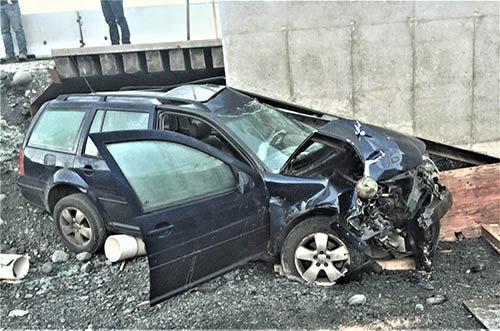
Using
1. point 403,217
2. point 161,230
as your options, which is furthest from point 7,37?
point 403,217

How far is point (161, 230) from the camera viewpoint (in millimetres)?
3502

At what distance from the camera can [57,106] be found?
5648 millimetres

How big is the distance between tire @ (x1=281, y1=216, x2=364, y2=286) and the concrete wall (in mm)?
2969

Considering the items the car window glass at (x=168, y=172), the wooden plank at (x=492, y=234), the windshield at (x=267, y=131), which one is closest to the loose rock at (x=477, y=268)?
the wooden plank at (x=492, y=234)

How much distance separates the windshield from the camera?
4.48 meters

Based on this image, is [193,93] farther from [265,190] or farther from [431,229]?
[431,229]

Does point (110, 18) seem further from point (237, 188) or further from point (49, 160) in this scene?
point (237, 188)

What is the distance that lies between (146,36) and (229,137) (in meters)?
6.42

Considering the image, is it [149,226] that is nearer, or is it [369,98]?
[149,226]

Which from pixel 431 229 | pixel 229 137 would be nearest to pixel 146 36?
pixel 229 137

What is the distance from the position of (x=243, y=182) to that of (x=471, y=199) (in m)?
3.37

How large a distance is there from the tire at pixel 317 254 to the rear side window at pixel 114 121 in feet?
6.79

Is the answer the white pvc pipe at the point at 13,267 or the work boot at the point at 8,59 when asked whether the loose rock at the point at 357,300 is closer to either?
the white pvc pipe at the point at 13,267

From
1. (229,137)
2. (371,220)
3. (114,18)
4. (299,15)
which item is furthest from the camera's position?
(114,18)
